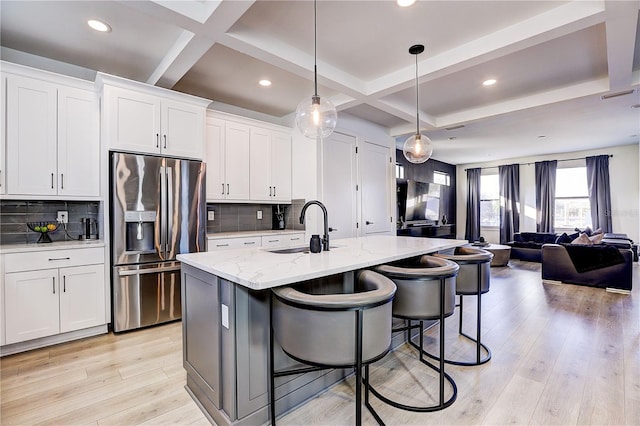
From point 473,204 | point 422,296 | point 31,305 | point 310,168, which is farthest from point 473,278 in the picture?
point 473,204

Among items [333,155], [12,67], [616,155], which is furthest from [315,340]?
[616,155]

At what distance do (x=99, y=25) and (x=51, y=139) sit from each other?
3.66 ft

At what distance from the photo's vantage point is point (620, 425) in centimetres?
169

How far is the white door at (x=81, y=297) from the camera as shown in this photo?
107 inches

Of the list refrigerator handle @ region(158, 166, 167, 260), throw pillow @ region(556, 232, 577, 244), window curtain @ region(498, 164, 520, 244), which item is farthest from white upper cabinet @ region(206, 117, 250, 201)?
window curtain @ region(498, 164, 520, 244)

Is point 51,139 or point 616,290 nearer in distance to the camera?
point 51,139

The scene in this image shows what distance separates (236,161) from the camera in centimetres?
407

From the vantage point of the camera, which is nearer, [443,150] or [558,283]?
[558,283]

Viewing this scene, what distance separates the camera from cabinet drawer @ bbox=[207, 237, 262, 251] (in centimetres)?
359

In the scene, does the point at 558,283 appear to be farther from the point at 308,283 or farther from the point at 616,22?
the point at 308,283

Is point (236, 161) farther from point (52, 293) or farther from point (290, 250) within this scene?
A: point (52, 293)

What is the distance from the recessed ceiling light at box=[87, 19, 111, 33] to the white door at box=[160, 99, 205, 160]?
0.76 m

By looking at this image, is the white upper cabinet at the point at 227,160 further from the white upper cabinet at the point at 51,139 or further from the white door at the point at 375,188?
the white door at the point at 375,188

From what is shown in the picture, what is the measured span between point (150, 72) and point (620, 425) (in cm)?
469
